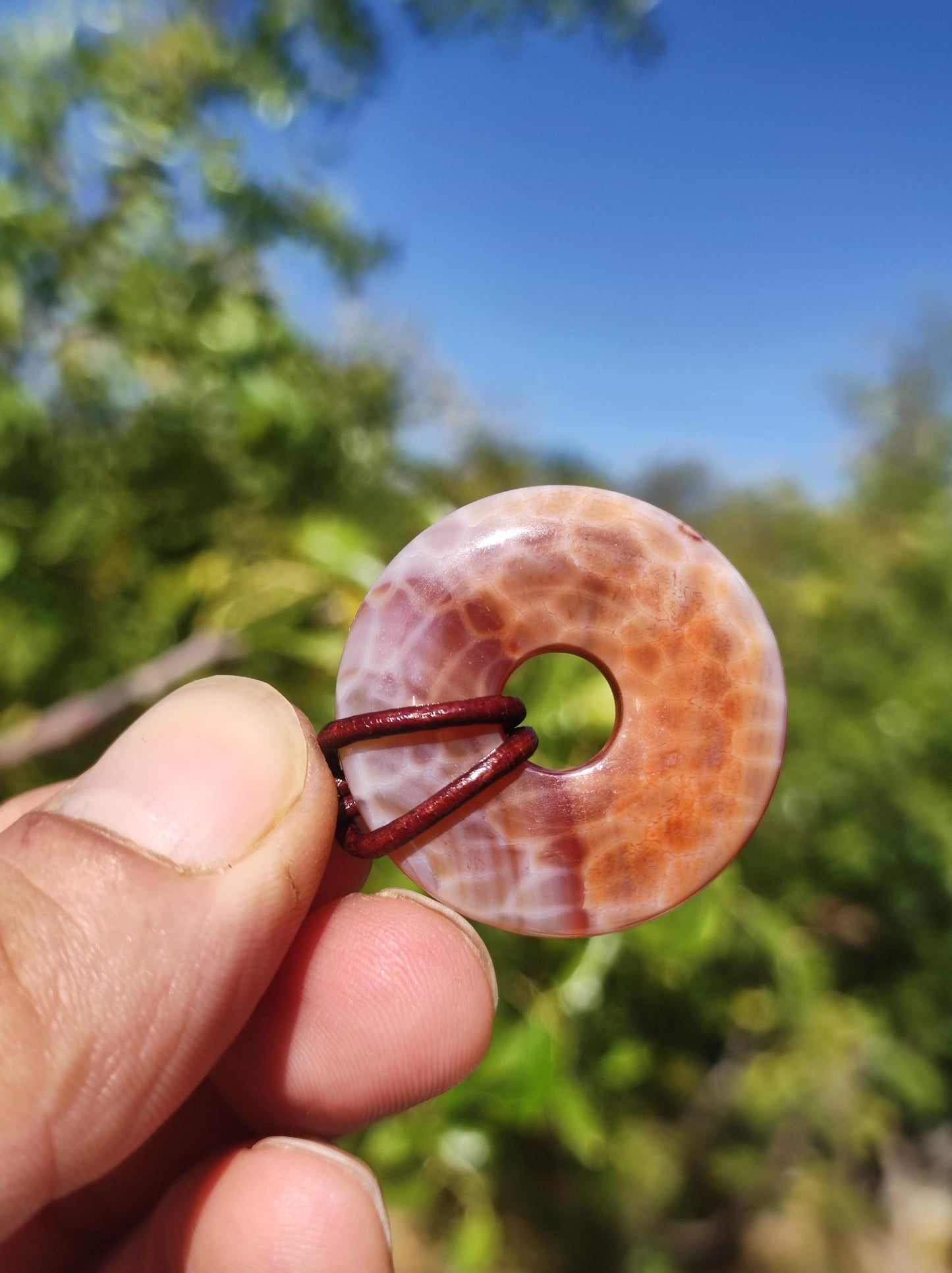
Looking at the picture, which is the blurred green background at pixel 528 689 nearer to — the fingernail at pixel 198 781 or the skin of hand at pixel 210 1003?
the skin of hand at pixel 210 1003

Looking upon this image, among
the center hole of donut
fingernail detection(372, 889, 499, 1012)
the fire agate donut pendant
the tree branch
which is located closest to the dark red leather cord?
the fire agate donut pendant

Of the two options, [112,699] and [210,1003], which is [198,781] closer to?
[210,1003]

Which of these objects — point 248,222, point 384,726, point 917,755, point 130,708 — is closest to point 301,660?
point 130,708

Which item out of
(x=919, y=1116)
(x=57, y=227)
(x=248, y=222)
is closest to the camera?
(x=57, y=227)

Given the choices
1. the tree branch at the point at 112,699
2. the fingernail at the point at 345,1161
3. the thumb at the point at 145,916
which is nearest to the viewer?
the thumb at the point at 145,916

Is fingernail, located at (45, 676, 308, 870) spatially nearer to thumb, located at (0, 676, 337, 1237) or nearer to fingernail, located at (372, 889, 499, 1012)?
thumb, located at (0, 676, 337, 1237)

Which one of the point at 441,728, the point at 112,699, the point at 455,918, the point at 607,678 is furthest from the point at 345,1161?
the point at 112,699

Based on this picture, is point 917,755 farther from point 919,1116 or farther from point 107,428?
point 107,428

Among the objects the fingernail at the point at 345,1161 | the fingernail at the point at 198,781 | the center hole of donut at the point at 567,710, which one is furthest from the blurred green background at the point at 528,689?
the fingernail at the point at 198,781
